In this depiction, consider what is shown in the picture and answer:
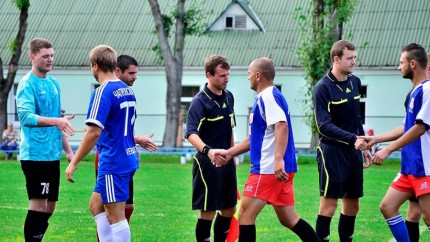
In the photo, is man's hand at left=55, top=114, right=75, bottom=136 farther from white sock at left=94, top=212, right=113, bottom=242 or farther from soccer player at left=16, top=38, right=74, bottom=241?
white sock at left=94, top=212, right=113, bottom=242

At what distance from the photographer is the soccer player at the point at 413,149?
10.5 metres

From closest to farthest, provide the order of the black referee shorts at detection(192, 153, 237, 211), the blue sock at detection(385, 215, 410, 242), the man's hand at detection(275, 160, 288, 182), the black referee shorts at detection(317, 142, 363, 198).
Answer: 1. the man's hand at detection(275, 160, 288, 182)
2. the blue sock at detection(385, 215, 410, 242)
3. the black referee shorts at detection(192, 153, 237, 211)
4. the black referee shorts at detection(317, 142, 363, 198)

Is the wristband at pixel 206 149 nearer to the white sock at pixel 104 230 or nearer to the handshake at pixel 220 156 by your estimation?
the handshake at pixel 220 156

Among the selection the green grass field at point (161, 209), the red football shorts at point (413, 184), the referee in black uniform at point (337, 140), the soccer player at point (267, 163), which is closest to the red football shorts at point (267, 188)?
the soccer player at point (267, 163)

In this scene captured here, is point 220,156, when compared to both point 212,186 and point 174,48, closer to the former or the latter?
point 212,186

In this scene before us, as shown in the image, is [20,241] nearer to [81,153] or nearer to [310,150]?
[81,153]

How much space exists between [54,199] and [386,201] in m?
3.82

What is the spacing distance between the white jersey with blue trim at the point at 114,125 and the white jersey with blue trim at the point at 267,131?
4.72ft

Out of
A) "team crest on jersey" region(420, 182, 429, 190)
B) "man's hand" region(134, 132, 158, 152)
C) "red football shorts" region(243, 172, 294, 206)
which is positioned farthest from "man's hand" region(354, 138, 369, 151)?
"man's hand" region(134, 132, 158, 152)

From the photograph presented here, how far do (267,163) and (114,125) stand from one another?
1.76 meters

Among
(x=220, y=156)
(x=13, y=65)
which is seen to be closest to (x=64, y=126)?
(x=220, y=156)

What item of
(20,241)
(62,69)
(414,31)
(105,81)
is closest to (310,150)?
(414,31)

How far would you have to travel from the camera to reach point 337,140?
37.7ft

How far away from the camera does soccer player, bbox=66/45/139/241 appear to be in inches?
384
